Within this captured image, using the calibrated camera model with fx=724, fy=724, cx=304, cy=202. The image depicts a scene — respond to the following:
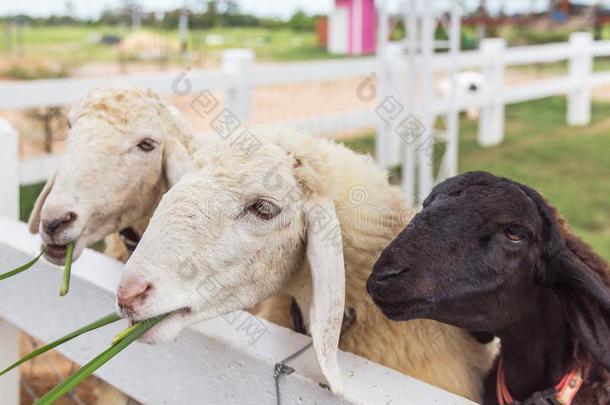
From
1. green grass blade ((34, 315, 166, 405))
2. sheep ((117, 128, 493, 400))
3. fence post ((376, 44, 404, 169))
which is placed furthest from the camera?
fence post ((376, 44, 404, 169))

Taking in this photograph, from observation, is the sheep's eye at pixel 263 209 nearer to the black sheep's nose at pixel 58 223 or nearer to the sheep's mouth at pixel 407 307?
the sheep's mouth at pixel 407 307

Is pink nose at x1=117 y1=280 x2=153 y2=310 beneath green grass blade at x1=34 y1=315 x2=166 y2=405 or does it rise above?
above

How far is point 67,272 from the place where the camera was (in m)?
1.69

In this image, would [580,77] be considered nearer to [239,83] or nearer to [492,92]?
[492,92]

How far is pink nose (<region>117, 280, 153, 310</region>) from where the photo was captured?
134cm

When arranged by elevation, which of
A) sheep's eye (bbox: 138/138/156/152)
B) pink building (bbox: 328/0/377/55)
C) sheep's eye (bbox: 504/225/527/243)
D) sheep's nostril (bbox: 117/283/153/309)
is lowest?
sheep's nostril (bbox: 117/283/153/309)

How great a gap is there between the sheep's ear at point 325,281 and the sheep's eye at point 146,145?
2.14ft

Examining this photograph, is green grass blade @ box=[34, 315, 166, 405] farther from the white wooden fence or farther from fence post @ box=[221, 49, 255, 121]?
fence post @ box=[221, 49, 255, 121]

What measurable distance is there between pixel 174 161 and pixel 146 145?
9 cm

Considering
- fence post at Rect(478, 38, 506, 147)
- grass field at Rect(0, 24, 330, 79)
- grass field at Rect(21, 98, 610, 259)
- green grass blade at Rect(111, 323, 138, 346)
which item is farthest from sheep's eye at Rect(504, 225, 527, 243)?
grass field at Rect(0, 24, 330, 79)

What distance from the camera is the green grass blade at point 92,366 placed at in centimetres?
128

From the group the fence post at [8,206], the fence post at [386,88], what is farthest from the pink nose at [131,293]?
the fence post at [386,88]

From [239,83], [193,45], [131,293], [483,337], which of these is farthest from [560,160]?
[193,45]

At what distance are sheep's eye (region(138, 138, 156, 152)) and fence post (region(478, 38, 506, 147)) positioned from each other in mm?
8003
